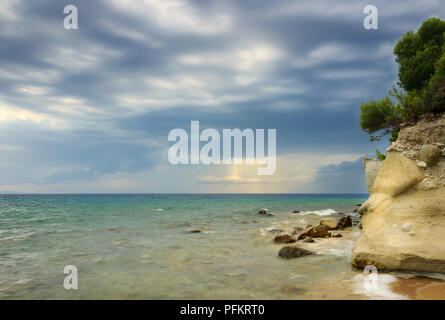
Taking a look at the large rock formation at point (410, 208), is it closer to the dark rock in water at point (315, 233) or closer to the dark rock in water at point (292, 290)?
the dark rock in water at point (292, 290)

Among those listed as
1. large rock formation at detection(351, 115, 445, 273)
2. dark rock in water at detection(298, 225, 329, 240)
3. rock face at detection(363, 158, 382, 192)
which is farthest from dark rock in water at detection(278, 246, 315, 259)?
rock face at detection(363, 158, 382, 192)

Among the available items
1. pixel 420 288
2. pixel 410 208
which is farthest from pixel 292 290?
pixel 410 208

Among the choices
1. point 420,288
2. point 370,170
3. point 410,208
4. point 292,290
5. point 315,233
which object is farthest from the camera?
point 315,233

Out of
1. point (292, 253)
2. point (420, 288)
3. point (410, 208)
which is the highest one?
point (410, 208)

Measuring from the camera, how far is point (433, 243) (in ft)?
25.8

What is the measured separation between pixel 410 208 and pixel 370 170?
582 centimetres

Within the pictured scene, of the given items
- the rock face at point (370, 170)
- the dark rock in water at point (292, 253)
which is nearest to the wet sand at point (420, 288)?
the dark rock in water at point (292, 253)

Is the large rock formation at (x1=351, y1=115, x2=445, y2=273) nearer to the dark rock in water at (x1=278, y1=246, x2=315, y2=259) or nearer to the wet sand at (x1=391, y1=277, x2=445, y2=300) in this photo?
the wet sand at (x1=391, y1=277, x2=445, y2=300)

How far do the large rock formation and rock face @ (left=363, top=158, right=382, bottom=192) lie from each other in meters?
3.86

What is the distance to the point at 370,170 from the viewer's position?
1445 cm

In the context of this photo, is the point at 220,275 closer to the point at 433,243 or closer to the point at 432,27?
the point at 433,243

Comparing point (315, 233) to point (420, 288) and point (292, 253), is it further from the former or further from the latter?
point (420, 288)
